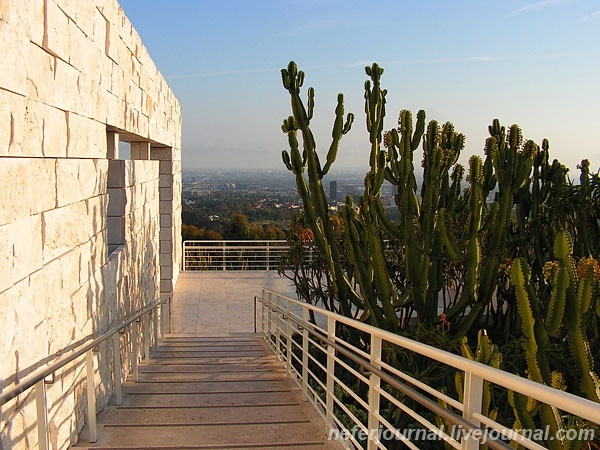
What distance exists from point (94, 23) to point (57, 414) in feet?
9.64

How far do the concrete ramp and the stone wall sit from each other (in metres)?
0.35

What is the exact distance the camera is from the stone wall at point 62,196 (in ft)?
9.82

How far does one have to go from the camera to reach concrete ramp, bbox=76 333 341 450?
3.78 m

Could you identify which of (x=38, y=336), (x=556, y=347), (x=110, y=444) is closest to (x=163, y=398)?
(x=110, y=444)

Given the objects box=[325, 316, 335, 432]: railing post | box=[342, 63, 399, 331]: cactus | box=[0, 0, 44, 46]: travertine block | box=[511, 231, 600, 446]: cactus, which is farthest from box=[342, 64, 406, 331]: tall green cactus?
box=[0, 0, 44, 46]: travertine block

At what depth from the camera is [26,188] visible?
3195 mm

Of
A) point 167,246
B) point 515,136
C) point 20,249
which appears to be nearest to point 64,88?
point 20,249

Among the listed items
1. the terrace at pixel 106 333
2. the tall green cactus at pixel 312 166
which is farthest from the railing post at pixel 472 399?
the tall green cactus at pixel 312 166

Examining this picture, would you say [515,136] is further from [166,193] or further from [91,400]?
[166,193]

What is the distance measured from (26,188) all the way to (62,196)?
0.68 m

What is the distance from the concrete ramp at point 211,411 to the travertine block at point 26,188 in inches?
60.5

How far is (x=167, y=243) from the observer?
12.6m

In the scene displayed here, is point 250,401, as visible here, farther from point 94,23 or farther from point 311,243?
point 311,243

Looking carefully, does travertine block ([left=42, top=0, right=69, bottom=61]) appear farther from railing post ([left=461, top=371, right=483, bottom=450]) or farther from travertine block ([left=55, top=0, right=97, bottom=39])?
railing post ([left=461, top=371, right=483, bottom=450])
